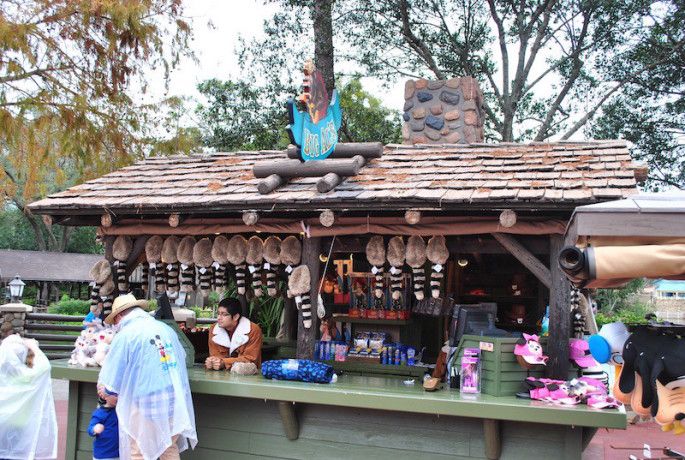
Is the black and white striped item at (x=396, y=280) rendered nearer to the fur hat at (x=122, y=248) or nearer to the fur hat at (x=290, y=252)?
the fur hat at (x=290, y=252)

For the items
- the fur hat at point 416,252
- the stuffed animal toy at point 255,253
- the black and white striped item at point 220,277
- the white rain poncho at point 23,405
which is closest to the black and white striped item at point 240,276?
the black and white striped item at point 220,277

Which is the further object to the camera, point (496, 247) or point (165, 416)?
point (496, 247)

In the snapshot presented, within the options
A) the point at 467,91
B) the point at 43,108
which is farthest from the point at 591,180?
the point at 43,108

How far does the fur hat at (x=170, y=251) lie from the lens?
8.20 m

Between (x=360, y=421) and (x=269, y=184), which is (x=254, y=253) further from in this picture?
(x=360, y=421)

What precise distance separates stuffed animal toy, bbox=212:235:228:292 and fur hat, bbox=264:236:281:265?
51 cm

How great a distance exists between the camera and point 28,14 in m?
13.0

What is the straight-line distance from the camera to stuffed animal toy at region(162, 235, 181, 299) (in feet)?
26.9

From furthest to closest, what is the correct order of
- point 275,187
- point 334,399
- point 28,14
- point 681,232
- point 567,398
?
point 28,14 < point 275,187 < point 334,399 < point 567,398 < point 681,232

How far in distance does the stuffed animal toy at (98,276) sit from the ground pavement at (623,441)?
191 centimetres

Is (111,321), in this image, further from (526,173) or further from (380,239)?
(526,173)

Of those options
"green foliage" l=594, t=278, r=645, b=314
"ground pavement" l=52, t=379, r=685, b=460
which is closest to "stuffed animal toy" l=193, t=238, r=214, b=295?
"ground pavement" l=52, t=379, r=685, b=460

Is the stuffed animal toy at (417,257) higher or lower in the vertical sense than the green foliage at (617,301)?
higher

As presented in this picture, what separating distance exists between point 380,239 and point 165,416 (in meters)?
2.80
